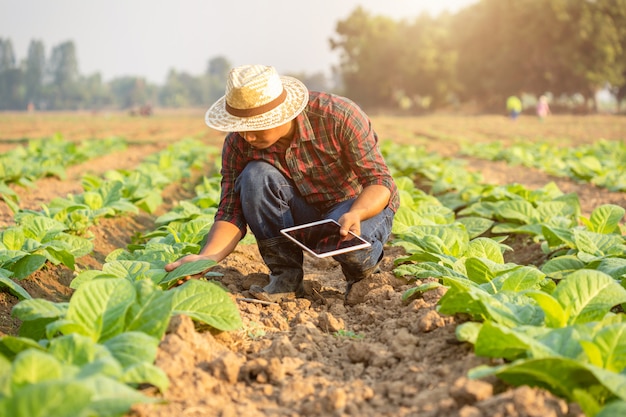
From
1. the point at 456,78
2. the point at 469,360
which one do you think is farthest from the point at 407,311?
the point at 456,78

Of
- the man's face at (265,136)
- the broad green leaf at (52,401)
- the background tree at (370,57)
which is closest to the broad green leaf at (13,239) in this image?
the man's face at (265,136)

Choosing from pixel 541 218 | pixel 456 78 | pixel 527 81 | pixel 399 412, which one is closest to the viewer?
pixel 399 412

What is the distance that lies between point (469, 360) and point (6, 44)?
464ft

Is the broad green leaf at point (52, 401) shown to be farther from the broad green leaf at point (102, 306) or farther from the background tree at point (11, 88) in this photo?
the background tree at point (11, 88)

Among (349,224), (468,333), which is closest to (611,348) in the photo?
(468,333)

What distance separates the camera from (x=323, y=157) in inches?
128

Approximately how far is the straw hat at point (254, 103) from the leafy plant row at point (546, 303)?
93 cm

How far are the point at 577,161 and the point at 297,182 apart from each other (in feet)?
22.4

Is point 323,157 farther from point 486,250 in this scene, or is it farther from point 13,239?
point 13,239

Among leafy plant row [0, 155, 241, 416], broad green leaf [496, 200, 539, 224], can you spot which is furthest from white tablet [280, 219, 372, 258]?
broad green leaf [496, 200, 539, 224]

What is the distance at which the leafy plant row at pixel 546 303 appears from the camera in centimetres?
184

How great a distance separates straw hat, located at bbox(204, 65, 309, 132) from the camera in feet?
9.38

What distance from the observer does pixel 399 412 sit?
1.95 metres

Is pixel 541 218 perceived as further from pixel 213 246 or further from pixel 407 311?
pixel 213 246
